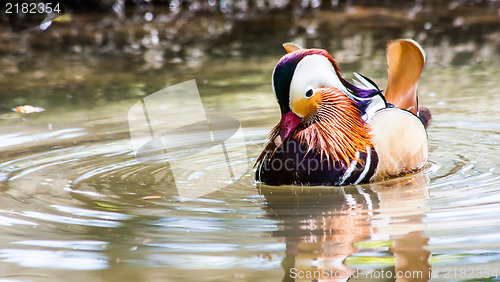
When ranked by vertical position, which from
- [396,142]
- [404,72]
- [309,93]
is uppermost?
[309,93]

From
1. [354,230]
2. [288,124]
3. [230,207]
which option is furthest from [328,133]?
[354,230]

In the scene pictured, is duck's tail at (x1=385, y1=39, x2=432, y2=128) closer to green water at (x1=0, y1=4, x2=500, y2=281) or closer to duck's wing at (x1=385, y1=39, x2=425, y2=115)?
duck's wing at (x1=385, y1=39, x2=425, y2=115)

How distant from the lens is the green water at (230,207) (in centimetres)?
324

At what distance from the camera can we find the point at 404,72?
17.0 ft

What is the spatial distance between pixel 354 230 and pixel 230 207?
776 mm

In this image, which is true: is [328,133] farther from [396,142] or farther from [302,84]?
[396,142]

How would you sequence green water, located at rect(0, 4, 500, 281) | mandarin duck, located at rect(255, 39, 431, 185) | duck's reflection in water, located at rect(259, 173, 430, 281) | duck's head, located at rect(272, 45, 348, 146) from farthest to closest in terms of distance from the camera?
mandarin duck, located at rect(255, 39, 431, 185)
duck's head, located at rect(272, 45, 348, 146)
green water, located at rect(0, 4, 500, 281)
duck's reflection in water, located at rect(259, 173, 430, 281)

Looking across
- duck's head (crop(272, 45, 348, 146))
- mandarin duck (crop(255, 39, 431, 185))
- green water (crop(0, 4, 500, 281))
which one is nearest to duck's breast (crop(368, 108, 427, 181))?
mandarin duck (crop(255, 39, 431, 185))

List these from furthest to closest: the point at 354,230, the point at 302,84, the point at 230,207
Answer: the point at 302,84 < the point at 230,207 < the point at 354,230

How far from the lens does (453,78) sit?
806 cm

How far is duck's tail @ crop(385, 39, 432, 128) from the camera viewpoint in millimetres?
5074

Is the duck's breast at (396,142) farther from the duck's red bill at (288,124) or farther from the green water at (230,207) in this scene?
the duck's red bill at (288,124)

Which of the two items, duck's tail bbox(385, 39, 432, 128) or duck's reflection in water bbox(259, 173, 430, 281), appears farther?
duck's tail bbox(385, 39, 432, 128)

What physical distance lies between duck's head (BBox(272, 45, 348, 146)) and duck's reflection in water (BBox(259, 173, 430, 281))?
45cm
